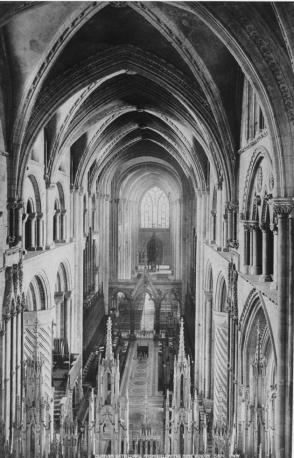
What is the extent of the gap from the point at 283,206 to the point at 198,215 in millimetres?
16651

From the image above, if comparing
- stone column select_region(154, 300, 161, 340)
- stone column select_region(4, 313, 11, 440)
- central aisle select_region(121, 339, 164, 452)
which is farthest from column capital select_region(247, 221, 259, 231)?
stone column select_region(154, 300, 161, 340)

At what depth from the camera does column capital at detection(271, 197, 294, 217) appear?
36.6ft

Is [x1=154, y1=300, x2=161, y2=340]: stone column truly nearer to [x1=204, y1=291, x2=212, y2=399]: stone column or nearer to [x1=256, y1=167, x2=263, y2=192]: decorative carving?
[x1=204, y1=291, x2=212, y2=399]: stone column

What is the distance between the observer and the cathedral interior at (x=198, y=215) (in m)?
11.4

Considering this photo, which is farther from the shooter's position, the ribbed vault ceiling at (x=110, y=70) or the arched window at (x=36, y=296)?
the arched window at (x=36, y=296)

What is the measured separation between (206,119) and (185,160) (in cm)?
1271

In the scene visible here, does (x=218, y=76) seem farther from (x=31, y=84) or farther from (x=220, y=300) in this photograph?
(x=220, y=300)

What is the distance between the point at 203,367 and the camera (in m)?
→ 24.4

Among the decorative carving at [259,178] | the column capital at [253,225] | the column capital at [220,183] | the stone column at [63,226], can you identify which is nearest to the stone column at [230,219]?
the column capital at [253,225]

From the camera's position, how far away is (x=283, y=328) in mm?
10883

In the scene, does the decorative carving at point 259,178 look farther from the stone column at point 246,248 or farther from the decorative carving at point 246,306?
the decorative carving at point 246,306

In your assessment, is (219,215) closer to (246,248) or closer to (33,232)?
(246,248)

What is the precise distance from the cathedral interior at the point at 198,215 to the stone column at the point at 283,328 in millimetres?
30

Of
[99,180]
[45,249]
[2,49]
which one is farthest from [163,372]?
[2,49]
